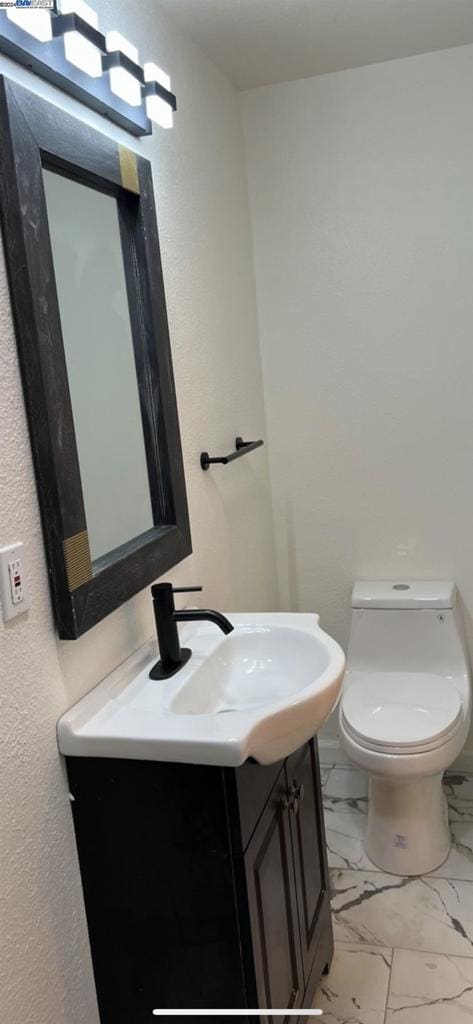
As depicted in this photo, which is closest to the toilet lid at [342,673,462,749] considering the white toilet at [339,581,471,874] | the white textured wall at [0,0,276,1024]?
the white toilet at [339,581,471,874]

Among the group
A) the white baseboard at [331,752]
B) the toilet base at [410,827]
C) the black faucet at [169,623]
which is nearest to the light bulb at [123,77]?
the black faucet at [169,623]

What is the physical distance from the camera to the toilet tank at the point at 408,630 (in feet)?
8.09

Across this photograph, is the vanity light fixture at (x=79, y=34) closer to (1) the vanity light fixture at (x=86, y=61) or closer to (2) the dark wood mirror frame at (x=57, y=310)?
(1) the vanity light fixture at (x=86, y=61)

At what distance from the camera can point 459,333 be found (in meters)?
2.46

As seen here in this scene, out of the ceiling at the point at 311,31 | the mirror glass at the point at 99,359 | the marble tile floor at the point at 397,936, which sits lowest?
the marble tile floor at the point at 397,936

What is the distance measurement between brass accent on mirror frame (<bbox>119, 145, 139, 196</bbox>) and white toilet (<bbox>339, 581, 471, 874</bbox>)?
152 centimetres

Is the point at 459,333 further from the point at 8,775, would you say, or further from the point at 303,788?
the point at 8,775

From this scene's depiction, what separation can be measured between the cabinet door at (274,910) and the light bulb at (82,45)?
1.38m

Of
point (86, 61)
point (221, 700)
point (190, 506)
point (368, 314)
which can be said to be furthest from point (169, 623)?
point (368, 314)

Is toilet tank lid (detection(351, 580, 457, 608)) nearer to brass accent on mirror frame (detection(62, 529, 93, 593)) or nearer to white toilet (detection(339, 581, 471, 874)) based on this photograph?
white toilet (detection(339, 581, 471, 874))

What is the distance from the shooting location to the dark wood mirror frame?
1.17 metres

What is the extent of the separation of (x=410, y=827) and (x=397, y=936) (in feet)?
0.99

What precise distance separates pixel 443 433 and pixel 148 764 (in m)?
1.67

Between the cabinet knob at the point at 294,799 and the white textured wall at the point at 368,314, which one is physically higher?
the white textured wall at the point at 368,314
